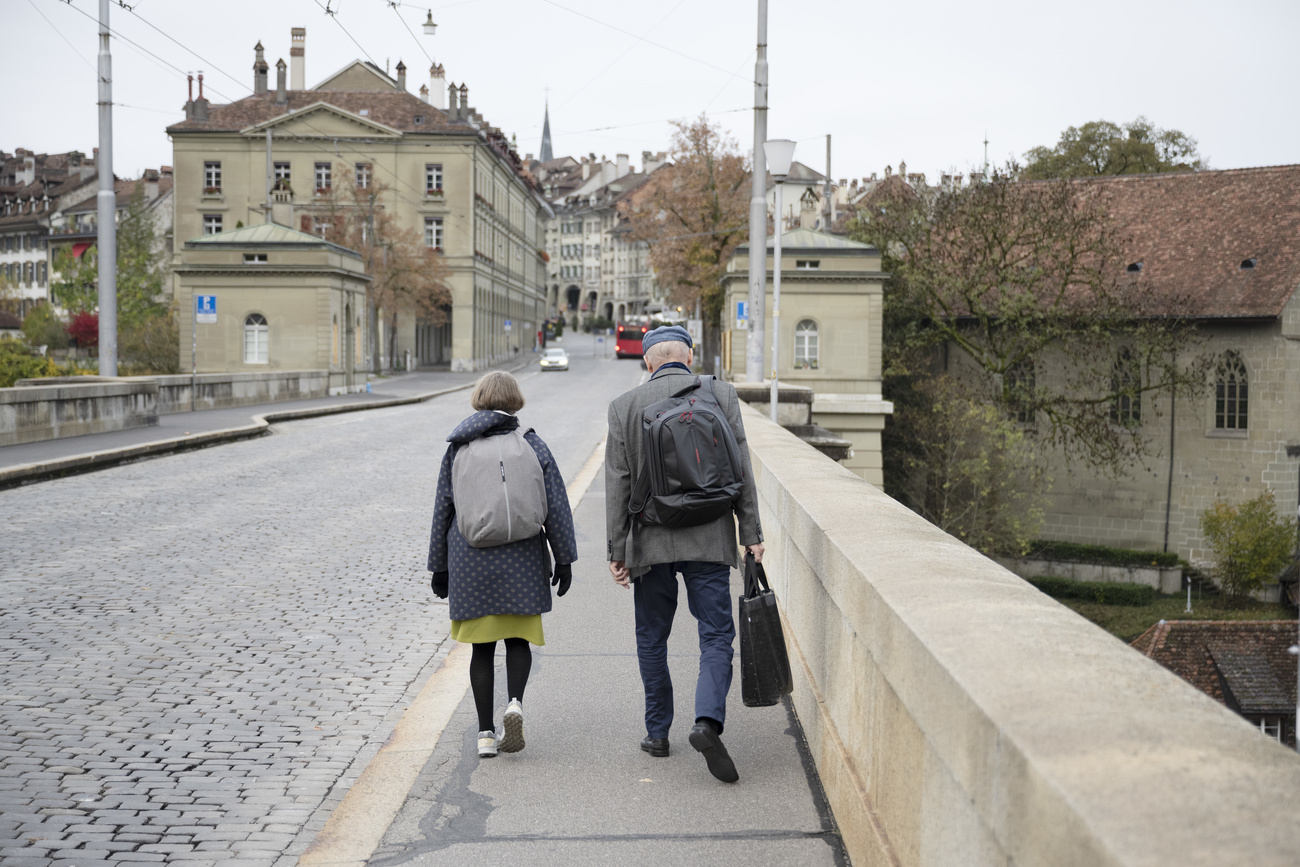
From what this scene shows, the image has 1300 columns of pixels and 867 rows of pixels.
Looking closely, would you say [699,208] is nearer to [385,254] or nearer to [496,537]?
[385,254]

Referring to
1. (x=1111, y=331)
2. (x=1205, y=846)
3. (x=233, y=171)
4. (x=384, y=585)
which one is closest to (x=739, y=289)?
(x=1111, y=331)

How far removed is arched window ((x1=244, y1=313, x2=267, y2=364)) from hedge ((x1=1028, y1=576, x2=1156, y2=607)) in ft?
95.2

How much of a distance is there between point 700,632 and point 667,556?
375 mm

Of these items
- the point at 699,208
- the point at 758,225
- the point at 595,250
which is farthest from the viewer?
the point at 595,250

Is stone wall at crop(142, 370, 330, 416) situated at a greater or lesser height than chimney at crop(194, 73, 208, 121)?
lesser

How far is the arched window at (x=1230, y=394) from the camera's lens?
4488cm

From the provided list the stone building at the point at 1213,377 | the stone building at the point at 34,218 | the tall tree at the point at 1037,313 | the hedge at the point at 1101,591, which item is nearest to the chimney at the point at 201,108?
the stone building at the point at 34,218

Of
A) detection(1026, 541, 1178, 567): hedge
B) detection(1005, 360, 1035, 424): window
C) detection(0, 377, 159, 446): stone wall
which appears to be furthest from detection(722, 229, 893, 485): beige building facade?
detection(0, 377, 159, 446): stone wall

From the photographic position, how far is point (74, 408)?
21.2m

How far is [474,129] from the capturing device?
7350cm

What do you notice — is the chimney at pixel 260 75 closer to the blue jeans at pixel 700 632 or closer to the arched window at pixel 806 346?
the arched window at pixel 806 346

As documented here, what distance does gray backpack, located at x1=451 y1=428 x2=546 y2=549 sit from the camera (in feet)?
16.3

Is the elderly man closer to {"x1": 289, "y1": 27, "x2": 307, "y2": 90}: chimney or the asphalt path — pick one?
the asphalt path

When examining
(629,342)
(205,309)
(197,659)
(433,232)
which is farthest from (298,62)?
(197,659)
